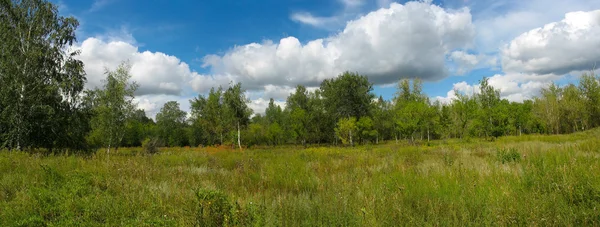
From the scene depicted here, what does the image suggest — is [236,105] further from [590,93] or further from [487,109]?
[590,93]

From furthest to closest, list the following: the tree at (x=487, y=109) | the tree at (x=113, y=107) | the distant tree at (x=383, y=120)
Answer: the distant tree at (x=383, y=120)
the tree at (x=487, y=109)
the tree at (x=113, y=107)

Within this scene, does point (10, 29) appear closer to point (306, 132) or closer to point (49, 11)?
point (49, 11)

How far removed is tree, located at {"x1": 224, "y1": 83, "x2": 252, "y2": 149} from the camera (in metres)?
44.9

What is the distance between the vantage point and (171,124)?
2992 inches

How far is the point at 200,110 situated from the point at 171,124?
1534cm

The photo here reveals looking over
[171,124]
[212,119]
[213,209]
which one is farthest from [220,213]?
[171,124]

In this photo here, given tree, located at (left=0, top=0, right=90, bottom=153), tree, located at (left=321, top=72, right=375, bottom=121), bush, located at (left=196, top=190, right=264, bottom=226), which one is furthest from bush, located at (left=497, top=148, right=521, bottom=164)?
tree, located at (left=321, top=72, right=375, bottom=121)

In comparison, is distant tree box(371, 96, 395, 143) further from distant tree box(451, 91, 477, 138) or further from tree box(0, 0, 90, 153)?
tree box(0, 0, 90, 153)

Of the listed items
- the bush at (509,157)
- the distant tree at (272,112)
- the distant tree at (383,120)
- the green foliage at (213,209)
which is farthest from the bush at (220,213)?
the distant tree at (272,112)

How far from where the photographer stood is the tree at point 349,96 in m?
48.5

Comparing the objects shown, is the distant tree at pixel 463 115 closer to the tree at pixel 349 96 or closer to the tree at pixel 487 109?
the tree at pixel 487 109

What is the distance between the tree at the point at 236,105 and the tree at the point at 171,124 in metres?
27.3

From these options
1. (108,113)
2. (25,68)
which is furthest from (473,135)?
(25,68)

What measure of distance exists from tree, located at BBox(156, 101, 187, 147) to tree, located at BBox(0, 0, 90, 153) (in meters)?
45.8
